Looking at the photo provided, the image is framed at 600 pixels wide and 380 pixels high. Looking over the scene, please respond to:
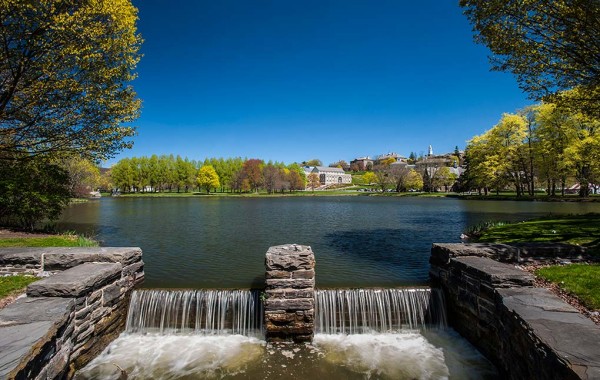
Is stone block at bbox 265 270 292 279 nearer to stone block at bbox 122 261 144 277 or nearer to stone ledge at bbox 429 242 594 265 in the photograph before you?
stone block at bbox 122 261 144 277

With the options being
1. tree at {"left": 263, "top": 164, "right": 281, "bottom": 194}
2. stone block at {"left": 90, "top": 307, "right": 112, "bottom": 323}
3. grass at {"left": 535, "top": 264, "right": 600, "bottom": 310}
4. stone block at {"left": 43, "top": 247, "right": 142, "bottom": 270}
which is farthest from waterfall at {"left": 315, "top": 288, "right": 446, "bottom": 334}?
tree at {"left": 263, "top": 164, "right": 281, "bottom": 194}

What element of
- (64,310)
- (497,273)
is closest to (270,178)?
(497,273)

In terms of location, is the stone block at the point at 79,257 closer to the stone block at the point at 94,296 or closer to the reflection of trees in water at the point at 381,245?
the stone block at the point at 94,296

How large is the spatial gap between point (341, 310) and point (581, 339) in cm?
552

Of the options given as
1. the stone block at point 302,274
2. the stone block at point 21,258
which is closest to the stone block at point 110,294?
the stone block at point 21,258

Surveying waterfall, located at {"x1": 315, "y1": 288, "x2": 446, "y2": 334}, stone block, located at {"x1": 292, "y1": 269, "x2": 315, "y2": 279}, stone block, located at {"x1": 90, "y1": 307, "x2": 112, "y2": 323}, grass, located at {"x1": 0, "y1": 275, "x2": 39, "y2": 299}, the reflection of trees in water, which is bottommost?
waterfall, located at {"x1": 315, "y1": 288, "x2": 446, "y2": 334}

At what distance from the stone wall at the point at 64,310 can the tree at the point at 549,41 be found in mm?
17250

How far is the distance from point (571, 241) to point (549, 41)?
830 cm

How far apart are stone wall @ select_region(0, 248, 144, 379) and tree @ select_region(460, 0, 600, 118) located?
17.2m

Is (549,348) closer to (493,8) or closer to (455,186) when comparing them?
(493,8)

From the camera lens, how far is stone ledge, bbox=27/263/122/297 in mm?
7258

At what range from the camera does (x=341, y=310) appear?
9.41 m

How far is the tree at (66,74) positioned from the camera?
12.4m

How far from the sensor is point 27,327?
582 cm
